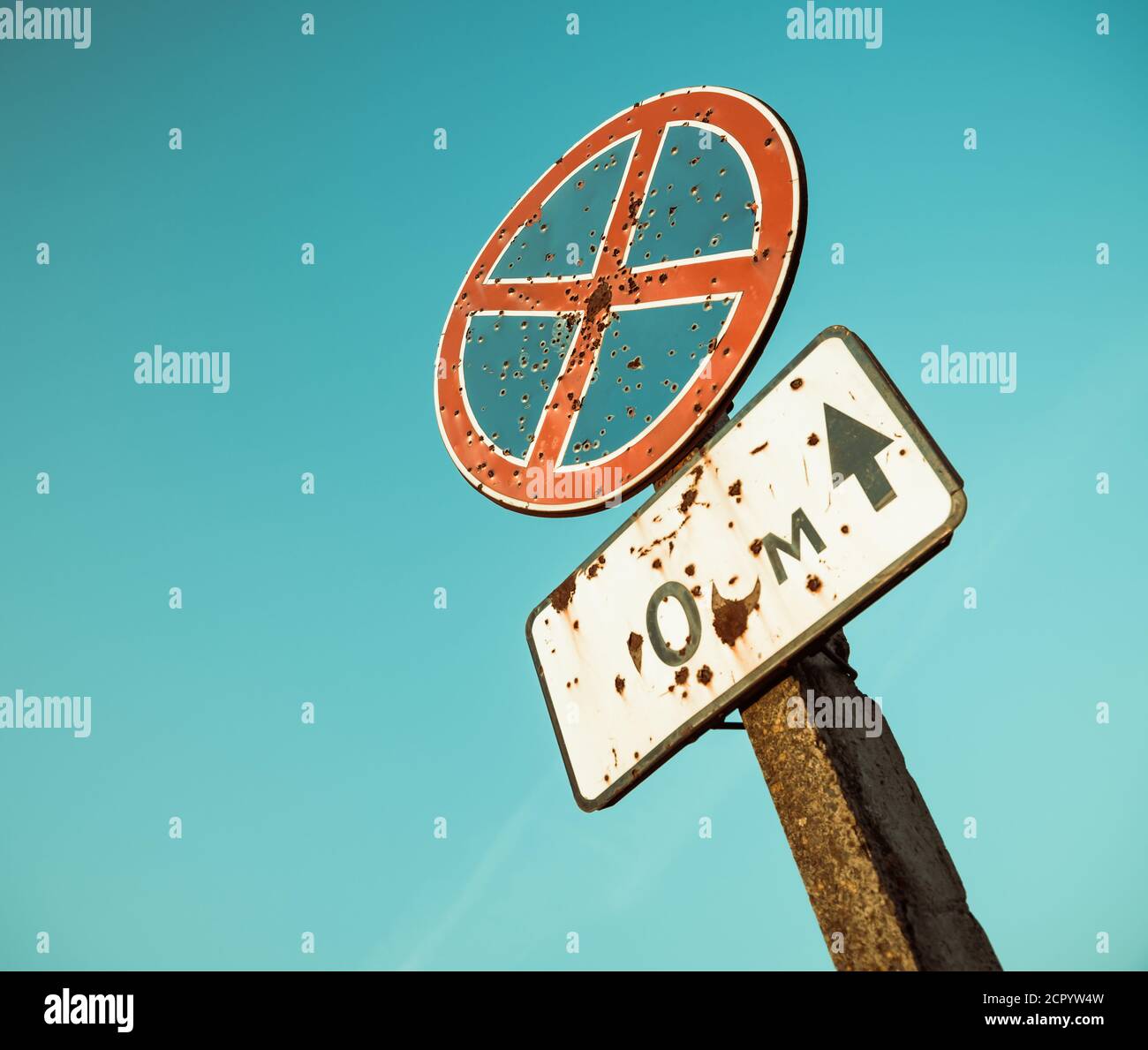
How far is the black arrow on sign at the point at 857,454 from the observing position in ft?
4.26

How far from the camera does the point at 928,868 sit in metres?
→ 1.38

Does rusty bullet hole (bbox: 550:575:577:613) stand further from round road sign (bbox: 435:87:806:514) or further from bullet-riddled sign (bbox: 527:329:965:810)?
round road sign (bbox: 435:87:806:514)

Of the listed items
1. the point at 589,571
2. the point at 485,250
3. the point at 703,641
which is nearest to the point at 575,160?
the point at 485,250

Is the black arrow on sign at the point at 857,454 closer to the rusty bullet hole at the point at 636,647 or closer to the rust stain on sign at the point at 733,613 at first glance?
the rust stain on sign at the point at 733,613

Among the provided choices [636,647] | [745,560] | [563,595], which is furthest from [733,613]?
[563,595]

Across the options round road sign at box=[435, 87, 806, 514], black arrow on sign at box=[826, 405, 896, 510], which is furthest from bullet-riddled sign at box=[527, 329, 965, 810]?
round road sign at box=[435, 87, 806, 514]

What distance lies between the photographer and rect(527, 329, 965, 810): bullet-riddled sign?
50.7 inches

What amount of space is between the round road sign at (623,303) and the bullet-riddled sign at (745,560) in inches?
7.1

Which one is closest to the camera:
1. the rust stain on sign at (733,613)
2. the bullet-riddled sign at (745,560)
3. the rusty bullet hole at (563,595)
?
the bullet-riddled sign at (745,560)

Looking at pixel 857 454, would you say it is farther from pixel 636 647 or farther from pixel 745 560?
pixel 636 647

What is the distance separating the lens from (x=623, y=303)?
1.96m

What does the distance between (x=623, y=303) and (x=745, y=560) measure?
78cm

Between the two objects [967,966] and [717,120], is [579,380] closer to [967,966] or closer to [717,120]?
[717,120]

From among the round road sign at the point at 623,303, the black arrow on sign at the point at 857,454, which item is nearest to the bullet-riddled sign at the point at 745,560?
the black arrow on sign at the point at 857,454
